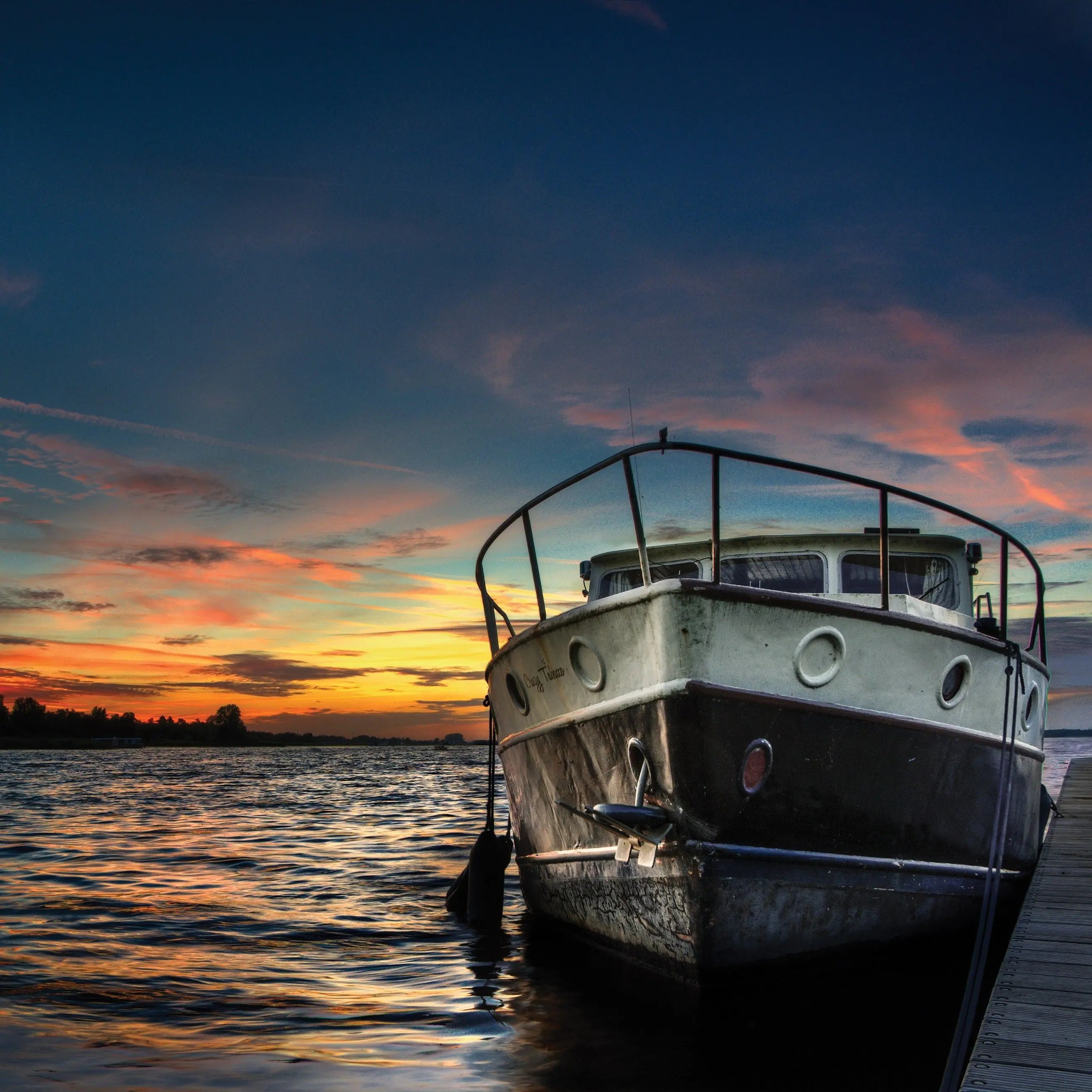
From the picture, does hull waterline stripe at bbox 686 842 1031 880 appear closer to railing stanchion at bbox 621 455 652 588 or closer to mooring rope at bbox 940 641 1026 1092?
mooring rope at bbox 940 641 1026 1092

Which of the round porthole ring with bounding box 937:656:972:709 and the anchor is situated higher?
the round porthole ring with bounding box 937:656:972:709

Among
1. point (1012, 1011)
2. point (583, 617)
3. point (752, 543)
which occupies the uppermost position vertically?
point (752, 543)

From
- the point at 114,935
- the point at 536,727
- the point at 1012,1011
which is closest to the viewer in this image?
the point at 1012,1011

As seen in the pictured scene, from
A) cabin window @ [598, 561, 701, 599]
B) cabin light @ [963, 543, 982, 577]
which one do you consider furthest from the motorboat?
cabin window @ [598, 561, 701, 599]

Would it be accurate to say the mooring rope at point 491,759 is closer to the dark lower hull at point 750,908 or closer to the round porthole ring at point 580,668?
the dark lower hull at point 750,908

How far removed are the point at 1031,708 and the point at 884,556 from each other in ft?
9.71

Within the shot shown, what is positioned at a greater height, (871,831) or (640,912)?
(871,831)

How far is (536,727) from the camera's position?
7.09m

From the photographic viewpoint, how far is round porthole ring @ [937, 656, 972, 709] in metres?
6.24

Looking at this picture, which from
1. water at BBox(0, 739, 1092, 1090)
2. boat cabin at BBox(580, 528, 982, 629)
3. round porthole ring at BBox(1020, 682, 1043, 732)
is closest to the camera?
water at BBox(0, 739, 1092, 1090)

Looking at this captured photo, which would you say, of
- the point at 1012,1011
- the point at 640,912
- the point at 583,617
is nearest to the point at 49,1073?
the point at 640,912

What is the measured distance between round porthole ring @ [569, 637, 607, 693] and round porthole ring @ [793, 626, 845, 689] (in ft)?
3.74

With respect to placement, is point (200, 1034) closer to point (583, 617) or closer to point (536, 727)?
point (536, 727)

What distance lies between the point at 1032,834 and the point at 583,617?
16.1ft
